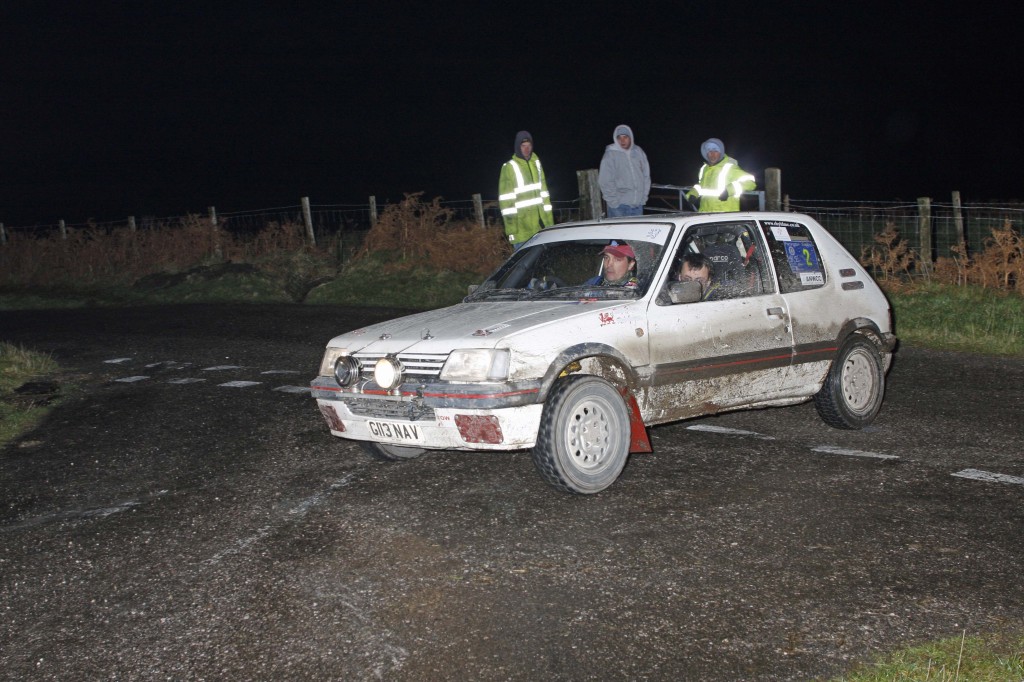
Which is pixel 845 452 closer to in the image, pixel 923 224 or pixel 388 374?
pixel 388 374

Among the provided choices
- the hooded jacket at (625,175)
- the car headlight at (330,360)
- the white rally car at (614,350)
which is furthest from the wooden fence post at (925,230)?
the car headlight at (330,360)

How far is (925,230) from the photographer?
13.7 meters

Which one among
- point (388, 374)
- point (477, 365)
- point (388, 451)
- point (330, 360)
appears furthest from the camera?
point (388, 451)

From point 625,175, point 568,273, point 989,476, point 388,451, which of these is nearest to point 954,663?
point 989,476

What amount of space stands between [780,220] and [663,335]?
1.68 m

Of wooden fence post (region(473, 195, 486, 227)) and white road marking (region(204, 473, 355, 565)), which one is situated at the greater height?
wooden fence post (region(473, 195, 486, 227))

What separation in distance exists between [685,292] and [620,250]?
762 mm

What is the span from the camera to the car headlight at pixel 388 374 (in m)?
5.86

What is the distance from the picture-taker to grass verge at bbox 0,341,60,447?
8969 millimetres

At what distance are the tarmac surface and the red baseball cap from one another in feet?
4.45

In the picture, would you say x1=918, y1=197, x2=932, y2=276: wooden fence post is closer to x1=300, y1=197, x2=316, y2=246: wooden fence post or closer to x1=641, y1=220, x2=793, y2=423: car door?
x1=641, y1=220, x2=793, y2=423: car door

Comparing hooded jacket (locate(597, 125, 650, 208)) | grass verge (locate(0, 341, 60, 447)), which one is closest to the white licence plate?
grass verge (locate(0, 341, 60, 447))

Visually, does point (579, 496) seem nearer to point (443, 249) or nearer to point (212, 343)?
point (212, 343)

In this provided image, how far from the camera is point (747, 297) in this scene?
6820 mm
